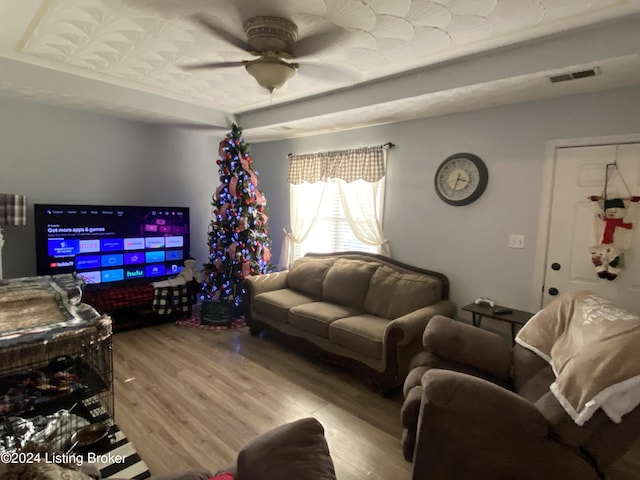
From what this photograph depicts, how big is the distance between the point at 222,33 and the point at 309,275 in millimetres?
2591

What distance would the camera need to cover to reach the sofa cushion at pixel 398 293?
3.27 meters

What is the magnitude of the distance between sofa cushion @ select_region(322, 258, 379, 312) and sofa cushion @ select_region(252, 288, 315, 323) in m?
0.28

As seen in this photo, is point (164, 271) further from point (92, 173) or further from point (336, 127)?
point (336, 127)

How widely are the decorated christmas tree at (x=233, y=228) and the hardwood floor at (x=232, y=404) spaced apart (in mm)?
808

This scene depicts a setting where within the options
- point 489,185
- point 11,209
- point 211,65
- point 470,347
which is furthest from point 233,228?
point 470,347

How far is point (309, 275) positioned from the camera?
4125 mm

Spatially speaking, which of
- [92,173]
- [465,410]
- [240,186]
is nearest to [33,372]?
[92,173]

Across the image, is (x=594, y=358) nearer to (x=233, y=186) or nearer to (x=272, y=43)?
(x=272, y=43)

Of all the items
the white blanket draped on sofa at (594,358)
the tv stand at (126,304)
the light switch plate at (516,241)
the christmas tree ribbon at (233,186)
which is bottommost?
the tv stand at (126,304)

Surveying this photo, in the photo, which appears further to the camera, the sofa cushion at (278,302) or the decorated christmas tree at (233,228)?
the decorated christmas tree at (233,228)

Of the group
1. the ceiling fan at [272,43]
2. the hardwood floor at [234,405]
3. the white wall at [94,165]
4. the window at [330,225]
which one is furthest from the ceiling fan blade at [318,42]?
the white wall at [94,165]

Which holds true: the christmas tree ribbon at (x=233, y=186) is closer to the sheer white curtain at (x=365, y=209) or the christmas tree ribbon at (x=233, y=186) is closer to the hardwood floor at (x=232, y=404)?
the sheer white curtain at (x=365, y=209)

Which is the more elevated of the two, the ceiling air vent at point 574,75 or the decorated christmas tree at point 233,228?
the ceiling air vent at point 574,75

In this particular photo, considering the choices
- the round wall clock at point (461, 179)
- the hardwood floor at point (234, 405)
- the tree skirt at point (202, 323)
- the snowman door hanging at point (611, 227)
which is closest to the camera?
the hardwood floor at point (234, 405)
